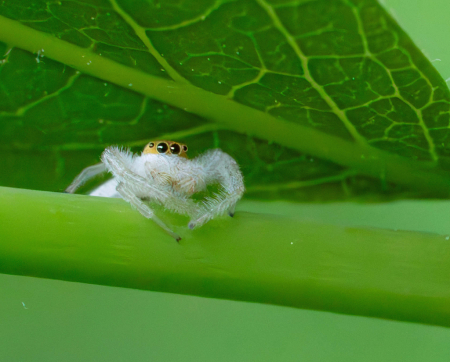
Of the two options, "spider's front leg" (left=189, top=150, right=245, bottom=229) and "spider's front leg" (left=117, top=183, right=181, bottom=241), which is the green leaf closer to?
"spider's front leg" (left=189, top=150, right=245, bottom=229)

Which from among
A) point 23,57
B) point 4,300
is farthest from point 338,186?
point 4,300

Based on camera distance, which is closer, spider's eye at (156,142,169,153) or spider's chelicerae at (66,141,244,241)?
spider's chelicerae at (66,141,244,241)

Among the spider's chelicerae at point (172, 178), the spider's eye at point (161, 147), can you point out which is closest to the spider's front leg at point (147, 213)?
the spider's chelicerae at point (172, 178)

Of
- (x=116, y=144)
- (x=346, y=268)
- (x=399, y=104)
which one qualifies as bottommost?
(x=346, y=268)

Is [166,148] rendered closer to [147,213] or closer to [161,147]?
[161,147]

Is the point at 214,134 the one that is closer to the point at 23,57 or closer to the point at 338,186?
the point at 338,186

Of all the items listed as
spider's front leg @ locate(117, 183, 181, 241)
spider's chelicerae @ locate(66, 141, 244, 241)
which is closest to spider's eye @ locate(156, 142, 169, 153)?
spider's chelicerae @ locate(66, 141, 244, 241)

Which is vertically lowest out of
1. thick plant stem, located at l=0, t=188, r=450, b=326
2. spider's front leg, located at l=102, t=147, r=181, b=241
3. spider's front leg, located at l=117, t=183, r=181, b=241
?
thick plant stem, located at l=0, t=188, r=450, b=326
